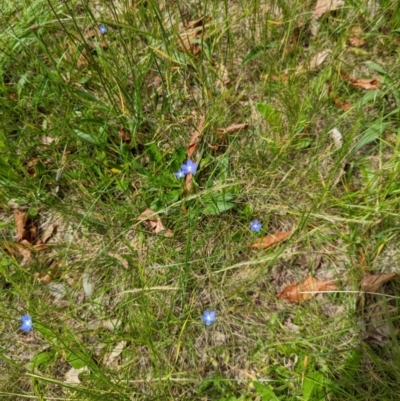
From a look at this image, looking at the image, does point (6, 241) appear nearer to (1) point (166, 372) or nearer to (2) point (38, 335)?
(2) point (38, 335)

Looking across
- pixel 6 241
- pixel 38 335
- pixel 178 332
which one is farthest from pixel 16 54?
pixel 178 332

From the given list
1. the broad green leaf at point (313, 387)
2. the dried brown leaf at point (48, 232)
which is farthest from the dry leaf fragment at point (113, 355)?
the broad green leaf at point (313, 387)

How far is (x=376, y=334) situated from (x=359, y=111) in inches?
34.6

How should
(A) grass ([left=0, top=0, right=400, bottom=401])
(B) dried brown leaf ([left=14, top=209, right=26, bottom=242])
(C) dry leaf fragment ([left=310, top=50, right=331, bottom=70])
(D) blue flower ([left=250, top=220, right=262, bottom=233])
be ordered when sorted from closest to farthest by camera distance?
(A) grass ([left=0, top=0, right=400, bottom=401]) < (D) blue flower ([left=250, top=220, right=262, bottom=233]) < (B) dried brown leaf ([left=14, top=209, right=26, bottom=242]) < (C) dry leaf fragment ([left=310, top=50, right=331, bottom=70])

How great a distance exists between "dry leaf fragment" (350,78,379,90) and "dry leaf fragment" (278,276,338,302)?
2.93 ft

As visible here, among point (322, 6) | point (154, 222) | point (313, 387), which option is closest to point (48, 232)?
point (154, 222)

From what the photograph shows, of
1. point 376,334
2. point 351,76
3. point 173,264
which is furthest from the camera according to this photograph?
point 351,76

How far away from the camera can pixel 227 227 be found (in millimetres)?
1725

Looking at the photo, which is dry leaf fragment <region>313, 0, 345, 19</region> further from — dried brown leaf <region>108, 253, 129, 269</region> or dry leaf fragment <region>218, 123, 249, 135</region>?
dried brown leaf <region>108, 253, 129, 269</region>

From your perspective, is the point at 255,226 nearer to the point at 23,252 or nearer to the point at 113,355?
the point at 113,355

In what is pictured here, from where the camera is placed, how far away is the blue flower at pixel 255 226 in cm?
169

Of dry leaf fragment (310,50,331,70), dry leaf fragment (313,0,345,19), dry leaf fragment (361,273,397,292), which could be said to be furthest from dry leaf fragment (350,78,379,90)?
dry leaf fragment (361,273,397,292)

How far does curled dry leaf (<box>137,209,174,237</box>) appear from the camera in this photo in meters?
1.73

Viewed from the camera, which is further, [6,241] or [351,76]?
[351,76]
